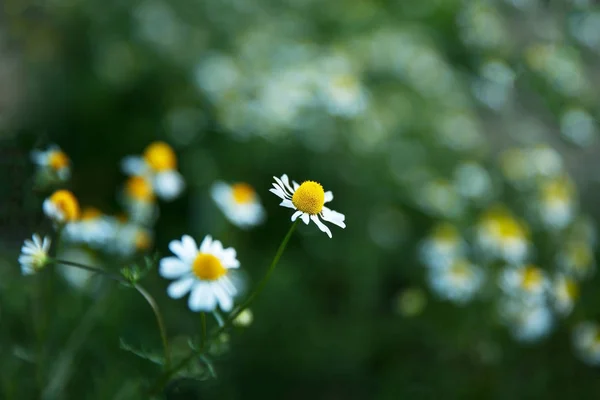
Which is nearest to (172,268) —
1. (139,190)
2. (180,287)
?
(180,287)

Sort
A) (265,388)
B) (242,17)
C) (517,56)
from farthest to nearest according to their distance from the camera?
1. (242,17)
2. (517,56)
3. (265,388)

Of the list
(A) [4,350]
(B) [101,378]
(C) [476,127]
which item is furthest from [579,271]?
(A) [4,350]

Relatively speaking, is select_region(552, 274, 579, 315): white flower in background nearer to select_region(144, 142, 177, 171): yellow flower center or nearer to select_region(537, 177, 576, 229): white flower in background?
select_region(537, 177, 576, 229): white flower in background

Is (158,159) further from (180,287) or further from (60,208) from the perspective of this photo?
(180,287)

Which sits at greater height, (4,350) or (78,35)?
(78,35)

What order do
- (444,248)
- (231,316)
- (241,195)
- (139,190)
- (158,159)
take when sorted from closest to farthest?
(231,316) < (158,159) < (139,190) < (241,195) < (444,248)

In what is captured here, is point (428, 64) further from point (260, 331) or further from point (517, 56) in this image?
point (260, 331)

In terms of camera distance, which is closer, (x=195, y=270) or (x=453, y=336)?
(x=195, y=270)

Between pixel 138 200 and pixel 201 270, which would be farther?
pixel 138 200
